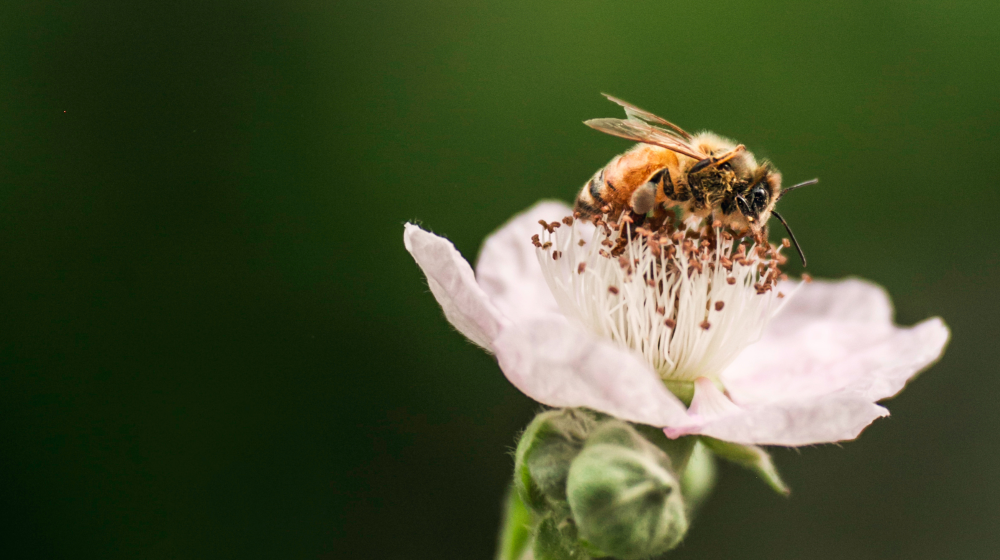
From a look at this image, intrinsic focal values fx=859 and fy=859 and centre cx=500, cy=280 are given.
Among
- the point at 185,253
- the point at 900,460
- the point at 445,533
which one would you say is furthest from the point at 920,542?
the point at 185,253

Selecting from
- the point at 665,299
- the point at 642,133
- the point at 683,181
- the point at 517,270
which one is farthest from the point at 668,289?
the point at 517,270

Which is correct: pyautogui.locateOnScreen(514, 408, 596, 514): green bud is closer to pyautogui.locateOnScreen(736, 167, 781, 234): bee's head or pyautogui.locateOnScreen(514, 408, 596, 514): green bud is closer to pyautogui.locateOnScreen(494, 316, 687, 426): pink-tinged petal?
pyautogui.locateOnScreen(494, 316, 687, 426): pink-tinged petal

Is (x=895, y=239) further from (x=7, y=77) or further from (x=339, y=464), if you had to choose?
(x=7, y=77)

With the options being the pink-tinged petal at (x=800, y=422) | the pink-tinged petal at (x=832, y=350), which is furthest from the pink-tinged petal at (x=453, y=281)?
the pink-tinged petal at (x=832, y=350)

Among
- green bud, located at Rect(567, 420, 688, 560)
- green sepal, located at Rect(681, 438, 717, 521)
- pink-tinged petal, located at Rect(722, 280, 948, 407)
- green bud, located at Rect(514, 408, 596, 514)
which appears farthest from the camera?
pink-tinged petal, located at Rect(722, 280, 948, 407)

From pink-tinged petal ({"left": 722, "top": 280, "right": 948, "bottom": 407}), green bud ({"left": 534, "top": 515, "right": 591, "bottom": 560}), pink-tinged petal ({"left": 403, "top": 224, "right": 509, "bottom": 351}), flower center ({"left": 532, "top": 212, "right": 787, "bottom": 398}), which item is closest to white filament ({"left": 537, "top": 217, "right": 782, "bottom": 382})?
flower center ({"left": 532, "top": 212, "right": 787, "bottom": 398})
